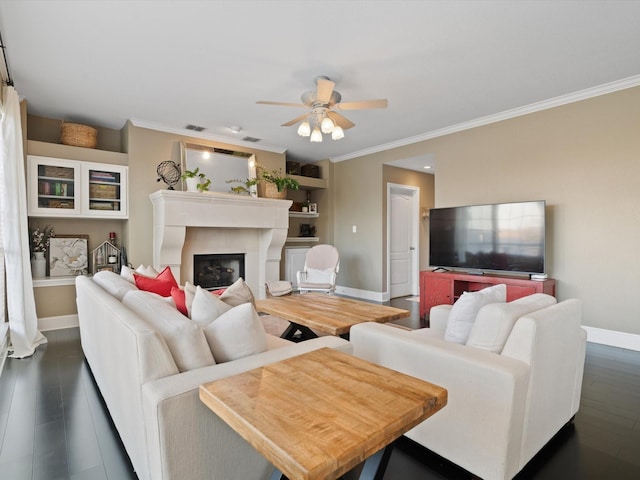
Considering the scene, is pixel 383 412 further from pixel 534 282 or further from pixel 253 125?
pixel 253 125

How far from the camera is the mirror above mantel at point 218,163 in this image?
482cm

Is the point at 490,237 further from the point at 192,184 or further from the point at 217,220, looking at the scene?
the point at 192,184

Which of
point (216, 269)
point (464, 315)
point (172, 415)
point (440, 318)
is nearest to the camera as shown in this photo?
point (172, 415)

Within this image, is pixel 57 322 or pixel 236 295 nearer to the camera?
pixel 236 295

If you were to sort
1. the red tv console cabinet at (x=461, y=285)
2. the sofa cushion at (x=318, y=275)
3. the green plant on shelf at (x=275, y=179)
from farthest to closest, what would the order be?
the green plant on shelf at (x=275, y=179) → the sofa cushion at (x=318, y=275) → the red tv console cabinet at (x=461, y=285)

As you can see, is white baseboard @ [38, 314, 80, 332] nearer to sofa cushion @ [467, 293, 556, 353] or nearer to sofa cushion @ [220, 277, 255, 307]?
Result: sofa cushion @ [220, 277, 255, 307]

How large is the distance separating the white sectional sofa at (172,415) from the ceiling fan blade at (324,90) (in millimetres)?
2133

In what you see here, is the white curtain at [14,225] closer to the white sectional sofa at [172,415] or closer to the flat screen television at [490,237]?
the white sectional sofa at [172,415]

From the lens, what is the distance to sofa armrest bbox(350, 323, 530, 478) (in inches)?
53.8

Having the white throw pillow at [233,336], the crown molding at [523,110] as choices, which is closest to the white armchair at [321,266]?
the crown molding at [523,110]

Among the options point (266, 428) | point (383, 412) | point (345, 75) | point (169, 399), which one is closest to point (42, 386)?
point (169, 399)

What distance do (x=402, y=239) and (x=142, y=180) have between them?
430 centimetres

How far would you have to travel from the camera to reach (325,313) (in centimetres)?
278

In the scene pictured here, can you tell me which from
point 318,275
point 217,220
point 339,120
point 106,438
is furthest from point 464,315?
point 217,220
